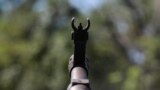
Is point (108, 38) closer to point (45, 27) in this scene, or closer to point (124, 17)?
point (124, 17)

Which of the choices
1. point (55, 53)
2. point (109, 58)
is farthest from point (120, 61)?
point (55, 53)

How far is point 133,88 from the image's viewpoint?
38.6ft

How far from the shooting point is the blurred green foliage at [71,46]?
1111cm

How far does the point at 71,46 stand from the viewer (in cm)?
1100

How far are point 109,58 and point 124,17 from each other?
2.26m

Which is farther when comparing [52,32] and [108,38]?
[108,38]

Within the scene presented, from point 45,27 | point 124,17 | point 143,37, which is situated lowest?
point 45,27

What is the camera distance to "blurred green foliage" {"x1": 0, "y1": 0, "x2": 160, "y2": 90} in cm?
1111

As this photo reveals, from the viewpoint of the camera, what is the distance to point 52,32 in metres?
11.8

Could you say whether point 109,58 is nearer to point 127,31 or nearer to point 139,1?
point 127,31

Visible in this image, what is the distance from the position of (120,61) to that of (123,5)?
2.02m

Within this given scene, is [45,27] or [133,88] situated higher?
[45,27]

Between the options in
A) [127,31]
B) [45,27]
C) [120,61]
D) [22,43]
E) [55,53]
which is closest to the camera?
[55,53]

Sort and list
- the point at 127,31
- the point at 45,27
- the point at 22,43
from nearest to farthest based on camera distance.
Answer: the point at 45,27 < the point at 22,43 < the point at 127,31
